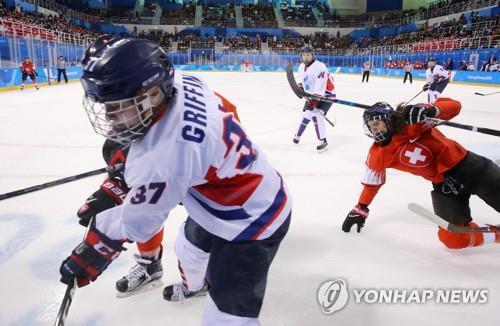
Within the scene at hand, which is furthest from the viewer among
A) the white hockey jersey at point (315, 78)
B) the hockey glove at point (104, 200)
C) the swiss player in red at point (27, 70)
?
the swiss player in red at point (27, 70)

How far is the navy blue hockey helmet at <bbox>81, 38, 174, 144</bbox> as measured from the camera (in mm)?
1049

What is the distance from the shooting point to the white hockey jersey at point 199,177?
1.07 metres

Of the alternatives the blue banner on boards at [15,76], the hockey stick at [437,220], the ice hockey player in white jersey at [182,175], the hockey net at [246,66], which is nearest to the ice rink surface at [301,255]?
the hockey stick at [437,220]

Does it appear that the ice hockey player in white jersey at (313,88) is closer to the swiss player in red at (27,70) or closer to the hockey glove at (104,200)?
the hockey glove at (104,200)

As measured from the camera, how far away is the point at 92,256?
1268 millimetres

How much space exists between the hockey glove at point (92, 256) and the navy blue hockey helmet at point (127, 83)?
360 millimetres

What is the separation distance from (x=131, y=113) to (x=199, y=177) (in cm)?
27

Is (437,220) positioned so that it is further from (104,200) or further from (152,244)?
(104,200)

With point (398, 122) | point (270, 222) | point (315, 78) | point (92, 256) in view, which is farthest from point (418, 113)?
point (315, 78)

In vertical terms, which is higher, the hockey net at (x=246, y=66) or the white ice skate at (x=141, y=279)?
the hockey net at (x=246, y=66)

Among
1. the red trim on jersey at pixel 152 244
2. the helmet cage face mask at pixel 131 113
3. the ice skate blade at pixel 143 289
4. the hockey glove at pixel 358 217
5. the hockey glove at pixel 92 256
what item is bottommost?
the ice skate blade at pixel 143 289

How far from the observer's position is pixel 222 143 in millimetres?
1155

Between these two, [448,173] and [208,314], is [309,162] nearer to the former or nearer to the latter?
[448,173]

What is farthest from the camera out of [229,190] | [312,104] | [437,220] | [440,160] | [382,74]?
[382,74]
